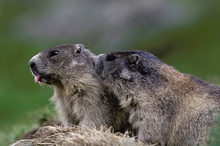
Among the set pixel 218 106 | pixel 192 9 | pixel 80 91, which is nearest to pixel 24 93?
pixel 192 9

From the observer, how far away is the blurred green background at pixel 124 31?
29312 millimetres

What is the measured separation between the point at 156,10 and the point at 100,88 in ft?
63.9

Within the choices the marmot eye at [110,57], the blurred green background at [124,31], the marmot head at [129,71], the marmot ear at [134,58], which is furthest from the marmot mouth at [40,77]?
the blurred green background at [124,31]

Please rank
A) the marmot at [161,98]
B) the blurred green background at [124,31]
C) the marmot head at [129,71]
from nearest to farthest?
the marmot at [161,98], the marmot head at [129,71], the blurred green background at [124,31]

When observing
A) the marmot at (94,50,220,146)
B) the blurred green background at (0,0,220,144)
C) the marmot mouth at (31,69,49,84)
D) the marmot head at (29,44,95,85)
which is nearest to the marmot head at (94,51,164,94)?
the marmot at (94,50,220,146)

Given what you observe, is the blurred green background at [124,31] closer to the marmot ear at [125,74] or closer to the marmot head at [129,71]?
the marmot head at [129,71]

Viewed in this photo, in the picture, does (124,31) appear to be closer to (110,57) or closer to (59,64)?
(59,64)

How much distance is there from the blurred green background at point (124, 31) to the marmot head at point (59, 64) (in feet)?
49.9

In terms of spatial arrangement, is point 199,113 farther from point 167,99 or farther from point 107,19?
point 107,19

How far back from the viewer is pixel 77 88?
39.9 feet

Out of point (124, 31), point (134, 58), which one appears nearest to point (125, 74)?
point (134, 58)

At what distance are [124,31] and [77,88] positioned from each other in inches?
748

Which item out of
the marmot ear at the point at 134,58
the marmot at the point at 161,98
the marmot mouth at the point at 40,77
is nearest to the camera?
the marmot at the point at 161,98

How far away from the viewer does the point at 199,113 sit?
36.1ft
